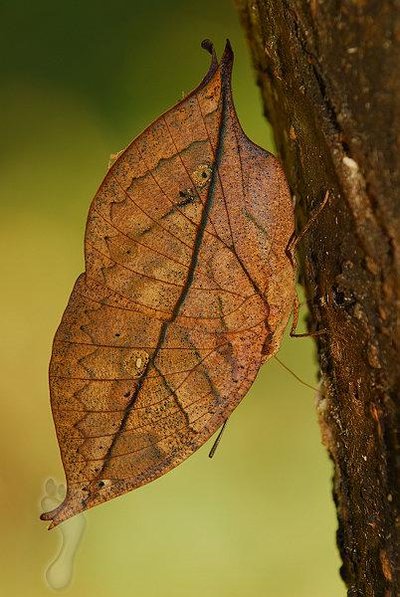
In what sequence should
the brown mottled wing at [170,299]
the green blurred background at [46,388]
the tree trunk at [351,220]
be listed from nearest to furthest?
1. the tree trunk at [351,220]
2. the brown mottled wing at [170,299]
3. the green blurred background at [46,388]

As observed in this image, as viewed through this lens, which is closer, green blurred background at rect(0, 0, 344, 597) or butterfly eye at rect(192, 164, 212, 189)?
butterfly eye at rect(192, 164, 212, 189)

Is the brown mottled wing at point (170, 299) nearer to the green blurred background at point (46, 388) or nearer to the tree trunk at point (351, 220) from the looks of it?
the tree trunk at point (351, 220)

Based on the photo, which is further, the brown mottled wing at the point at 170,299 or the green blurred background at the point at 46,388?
the green blurred background at the point at 46,388

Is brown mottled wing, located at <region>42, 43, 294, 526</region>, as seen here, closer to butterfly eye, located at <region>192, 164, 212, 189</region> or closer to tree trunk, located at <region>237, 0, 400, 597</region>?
butterfly eye, located at <region>192, 164, 212, 189</region>

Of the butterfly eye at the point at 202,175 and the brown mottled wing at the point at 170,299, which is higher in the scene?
the butterfly eye at the point at 202,175

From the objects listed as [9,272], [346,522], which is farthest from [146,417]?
[9,272]

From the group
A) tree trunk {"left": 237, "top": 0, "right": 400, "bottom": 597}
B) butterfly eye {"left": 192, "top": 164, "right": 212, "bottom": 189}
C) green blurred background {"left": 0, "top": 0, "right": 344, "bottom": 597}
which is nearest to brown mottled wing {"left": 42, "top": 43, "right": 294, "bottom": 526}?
butterfly eye {"left": 192, "top": 164, "right": 212, "bottom": 189}

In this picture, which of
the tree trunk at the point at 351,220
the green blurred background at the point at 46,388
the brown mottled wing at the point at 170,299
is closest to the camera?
the tree trunk at the point at 351,220

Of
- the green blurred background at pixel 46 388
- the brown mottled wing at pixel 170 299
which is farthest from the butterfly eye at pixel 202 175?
the green blurred background at pixel 46 388

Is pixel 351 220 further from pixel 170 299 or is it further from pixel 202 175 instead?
pixel 170 299

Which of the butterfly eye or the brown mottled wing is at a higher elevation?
the butterfly eye
